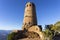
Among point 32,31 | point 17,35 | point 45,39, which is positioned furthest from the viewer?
point 32,31

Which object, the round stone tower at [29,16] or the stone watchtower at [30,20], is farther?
the round stone tower at [29,16]

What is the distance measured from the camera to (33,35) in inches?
1251

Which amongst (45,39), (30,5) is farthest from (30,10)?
(45,39)

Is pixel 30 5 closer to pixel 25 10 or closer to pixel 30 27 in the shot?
pixel 25 10

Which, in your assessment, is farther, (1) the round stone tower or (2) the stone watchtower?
(1) the round stone tower

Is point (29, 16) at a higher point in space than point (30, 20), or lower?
higher

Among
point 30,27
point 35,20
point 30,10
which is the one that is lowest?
point 30,27

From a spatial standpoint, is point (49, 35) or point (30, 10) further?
point (30, 10)

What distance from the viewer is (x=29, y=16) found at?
38.4 metres

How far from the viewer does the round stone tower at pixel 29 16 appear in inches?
1487

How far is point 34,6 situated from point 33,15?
3.69 metres

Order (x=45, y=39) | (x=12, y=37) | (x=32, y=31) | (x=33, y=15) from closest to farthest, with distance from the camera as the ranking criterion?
(x=45, y=39), (x=12, y=37), (x=32, y=31), (x=33, y=15)

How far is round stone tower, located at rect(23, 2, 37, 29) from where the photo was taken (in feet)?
124

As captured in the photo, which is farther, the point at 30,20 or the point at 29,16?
the point at 29,16
